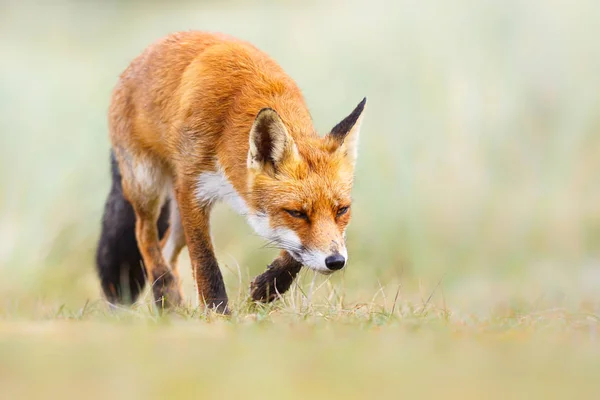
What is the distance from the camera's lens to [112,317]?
516 cm

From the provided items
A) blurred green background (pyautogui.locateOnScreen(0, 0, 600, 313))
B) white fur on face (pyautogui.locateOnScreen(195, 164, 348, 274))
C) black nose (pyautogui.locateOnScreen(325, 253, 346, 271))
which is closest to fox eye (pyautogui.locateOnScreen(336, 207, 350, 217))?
white fur on face (pyautogui.locateOnScreen(195, 164, 348, 274))

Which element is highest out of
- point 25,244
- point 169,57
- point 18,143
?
point 169,57

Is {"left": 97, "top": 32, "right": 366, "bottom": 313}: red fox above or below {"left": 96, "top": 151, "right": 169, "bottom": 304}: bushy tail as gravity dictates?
above

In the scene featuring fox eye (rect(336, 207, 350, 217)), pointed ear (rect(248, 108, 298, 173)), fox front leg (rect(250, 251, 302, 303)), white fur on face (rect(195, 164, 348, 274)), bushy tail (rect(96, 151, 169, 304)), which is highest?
pointed ear (rect(248, 108, 298, 173))

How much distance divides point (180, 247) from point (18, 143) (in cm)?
518

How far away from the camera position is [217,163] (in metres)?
6.01

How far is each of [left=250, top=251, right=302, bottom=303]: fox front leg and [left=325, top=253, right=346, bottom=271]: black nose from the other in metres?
0.91

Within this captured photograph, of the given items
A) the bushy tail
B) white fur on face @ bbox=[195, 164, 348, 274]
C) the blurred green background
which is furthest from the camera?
the blurred green background

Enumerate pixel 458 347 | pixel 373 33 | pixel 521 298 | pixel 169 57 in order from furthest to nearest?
1. pixel 373 33
2. pixel 521 298
3. pixel 169 57
4. pixel 458 347

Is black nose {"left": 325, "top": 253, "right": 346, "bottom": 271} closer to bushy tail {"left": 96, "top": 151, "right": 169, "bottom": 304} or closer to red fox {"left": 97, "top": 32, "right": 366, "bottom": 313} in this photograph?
red fox {"left": 97, "top": 32, "right": 366, "bottom": 313}

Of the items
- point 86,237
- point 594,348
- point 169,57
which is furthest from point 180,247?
point 594,348

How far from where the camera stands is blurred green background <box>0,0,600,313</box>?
9812 millimetres

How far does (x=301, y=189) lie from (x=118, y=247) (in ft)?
9.81

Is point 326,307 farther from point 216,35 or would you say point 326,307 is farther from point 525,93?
point 525,93
